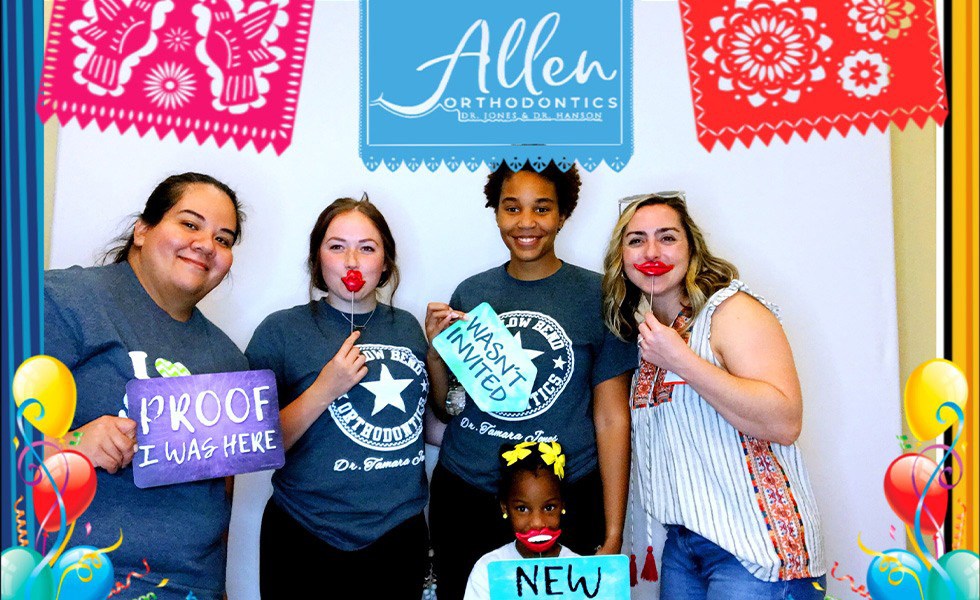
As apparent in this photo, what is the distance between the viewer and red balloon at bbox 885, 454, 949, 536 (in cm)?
156

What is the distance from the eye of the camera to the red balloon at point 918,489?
5.10 feet

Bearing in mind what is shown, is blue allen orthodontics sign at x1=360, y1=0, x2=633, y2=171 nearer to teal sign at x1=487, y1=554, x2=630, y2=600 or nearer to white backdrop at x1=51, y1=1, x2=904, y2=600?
teal sign at x1=487, y1=554, x2=630, y2=600

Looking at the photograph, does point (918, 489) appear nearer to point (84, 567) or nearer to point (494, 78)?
point (494, 78)

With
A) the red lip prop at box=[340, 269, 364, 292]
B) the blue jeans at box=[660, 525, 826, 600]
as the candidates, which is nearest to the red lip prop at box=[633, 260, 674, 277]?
the blue jeans at box=[660, 525, 826, 600]

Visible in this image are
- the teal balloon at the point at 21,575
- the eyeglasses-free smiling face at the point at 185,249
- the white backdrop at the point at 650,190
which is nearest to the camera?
the teal balloon at the point at 21,575

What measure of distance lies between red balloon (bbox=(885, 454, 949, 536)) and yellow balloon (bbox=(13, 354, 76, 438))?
150 cm

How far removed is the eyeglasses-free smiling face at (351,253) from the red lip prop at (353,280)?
11 mm

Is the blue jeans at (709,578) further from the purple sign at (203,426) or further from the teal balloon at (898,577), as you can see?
the purple sign at (203,426)

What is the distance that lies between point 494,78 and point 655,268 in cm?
60

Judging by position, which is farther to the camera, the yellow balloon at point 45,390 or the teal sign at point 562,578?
the teal sign at point 562,578

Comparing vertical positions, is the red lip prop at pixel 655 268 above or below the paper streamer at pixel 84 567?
above

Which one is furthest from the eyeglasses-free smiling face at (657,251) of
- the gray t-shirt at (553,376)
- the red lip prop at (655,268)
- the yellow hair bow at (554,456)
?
the yellow hair bow at (554,456)

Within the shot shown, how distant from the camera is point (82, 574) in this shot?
148 cm

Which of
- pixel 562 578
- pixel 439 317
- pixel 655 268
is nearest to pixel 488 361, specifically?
pixel 439 317
